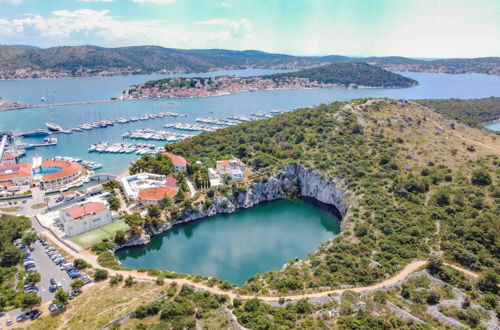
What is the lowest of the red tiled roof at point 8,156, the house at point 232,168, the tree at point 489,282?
the tree at point 489,282

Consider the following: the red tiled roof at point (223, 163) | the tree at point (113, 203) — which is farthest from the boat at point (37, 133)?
the red tiled roof at point (223, 163)

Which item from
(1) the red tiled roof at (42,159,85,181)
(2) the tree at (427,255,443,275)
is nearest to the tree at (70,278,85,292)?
(1) the red tiled roof at (42,159,85,181)

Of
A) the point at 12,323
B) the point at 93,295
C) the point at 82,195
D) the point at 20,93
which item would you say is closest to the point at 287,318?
the point at 93,295

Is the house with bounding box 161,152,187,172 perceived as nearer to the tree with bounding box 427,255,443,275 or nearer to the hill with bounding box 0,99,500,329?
the hill with bounding box 0,99,500,329

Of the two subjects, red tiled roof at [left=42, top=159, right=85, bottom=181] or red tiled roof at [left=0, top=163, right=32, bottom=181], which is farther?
red tiled roof at [left=0, top=163, right=32, bottom=181]

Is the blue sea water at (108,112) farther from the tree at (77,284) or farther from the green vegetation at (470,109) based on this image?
the tree at (77,284)
